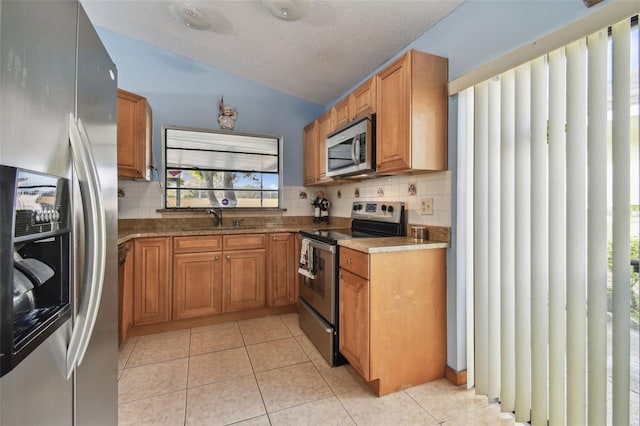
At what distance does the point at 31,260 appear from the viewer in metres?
0.62

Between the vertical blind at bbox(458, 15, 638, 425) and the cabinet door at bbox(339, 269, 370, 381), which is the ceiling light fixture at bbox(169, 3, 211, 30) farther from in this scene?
the cabinet door at bbox(339, 269, 370, 381)

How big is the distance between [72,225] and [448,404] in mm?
1988

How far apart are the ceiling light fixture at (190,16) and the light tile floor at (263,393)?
269 centimetres

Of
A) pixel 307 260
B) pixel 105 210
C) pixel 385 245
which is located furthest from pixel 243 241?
pixel 105 210

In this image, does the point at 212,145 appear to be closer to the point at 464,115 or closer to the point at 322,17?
the point at 322,17

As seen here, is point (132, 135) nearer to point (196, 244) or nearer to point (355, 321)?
point (196, 244)

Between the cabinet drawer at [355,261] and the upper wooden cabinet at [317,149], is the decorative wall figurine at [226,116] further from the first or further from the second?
the cabinet drawer at [355,261]

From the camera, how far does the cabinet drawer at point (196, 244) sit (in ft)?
8.67

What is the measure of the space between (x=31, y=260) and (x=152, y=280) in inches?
85.8

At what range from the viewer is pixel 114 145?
1175 millimetres

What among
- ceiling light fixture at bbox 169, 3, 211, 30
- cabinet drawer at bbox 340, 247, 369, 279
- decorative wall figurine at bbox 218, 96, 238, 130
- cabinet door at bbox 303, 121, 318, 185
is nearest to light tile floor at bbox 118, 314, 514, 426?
cabinet drawer at bbox 340, 247, 369, 279

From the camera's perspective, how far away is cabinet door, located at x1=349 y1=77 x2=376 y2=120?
7.24 feet

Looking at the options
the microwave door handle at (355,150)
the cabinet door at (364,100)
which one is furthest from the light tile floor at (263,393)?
the cabinet door at (364,100)

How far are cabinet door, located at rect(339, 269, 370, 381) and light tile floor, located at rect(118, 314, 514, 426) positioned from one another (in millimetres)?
171
